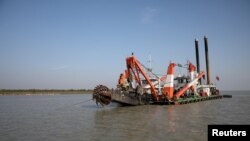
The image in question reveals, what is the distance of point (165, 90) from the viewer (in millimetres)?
45406

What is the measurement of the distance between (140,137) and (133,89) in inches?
1014

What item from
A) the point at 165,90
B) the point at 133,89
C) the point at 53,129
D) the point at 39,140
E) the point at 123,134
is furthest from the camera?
the point at 165,90

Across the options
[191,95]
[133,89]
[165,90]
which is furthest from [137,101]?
[191,95]

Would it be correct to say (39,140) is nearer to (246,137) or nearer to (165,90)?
(246,137)

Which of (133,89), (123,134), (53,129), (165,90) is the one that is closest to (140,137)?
(123,134)

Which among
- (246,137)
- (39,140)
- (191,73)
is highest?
(191,73)

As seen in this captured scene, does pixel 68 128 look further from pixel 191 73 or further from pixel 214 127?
pixel 191 73

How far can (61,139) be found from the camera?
16.2 meters

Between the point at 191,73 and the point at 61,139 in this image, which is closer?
the point at 61,139

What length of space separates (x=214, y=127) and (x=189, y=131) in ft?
24.5

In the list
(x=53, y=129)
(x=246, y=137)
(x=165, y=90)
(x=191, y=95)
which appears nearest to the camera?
(x=246, y=137)

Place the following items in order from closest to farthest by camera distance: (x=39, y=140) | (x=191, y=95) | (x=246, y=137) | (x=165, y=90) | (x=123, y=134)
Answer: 1. (x=246, y=137)
2. (x=39, y=140)
3. (x=123, y=134)
4. (x=165, y=90)
5. (x=191, y=95)

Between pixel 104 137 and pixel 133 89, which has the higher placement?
pixel 133 89

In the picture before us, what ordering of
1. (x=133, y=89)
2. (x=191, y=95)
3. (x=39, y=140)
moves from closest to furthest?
(x=39, y=140) → (x=133, y=89) → (x=191, y=95)
